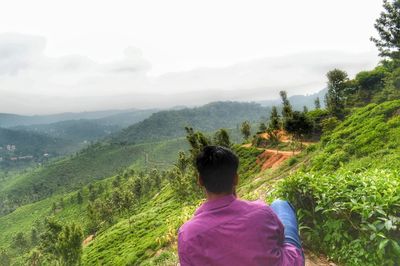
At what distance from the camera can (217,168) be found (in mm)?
3664

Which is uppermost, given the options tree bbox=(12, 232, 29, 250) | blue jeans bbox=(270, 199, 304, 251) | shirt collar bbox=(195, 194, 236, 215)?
shirt collar bbox=(195, 194, 236, 215)

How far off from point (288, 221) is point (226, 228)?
1.08 m

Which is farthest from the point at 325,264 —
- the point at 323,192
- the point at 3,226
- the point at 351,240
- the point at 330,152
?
the point at 3,226

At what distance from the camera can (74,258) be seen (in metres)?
43.8

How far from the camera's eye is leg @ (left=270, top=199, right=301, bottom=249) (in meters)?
4.11

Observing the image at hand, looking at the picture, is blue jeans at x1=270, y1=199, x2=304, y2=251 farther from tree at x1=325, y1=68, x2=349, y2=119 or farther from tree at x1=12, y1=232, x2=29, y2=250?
tree at x1=12, y1=232, x2=29, y2=250

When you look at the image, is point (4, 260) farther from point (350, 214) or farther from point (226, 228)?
point (226, 228)

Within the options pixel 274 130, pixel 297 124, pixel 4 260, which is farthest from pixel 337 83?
pixel 4 260

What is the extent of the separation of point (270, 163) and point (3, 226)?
471 ft

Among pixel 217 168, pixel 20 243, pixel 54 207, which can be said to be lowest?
pixel 54 207

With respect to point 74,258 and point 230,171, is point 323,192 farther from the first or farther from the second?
point 74,258

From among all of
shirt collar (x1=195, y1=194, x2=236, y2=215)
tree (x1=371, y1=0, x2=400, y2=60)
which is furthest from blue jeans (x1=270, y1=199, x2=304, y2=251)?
tree (x1=371, y1=0, x2=400, y2=60)

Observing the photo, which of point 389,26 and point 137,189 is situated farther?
point 137,189

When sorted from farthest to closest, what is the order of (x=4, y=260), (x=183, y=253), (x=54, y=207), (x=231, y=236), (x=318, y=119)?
(x=54, y=207) < (x=4, y=260) < (x=318, y=119) < (x=183, y=253) < (x=231, y=236)
